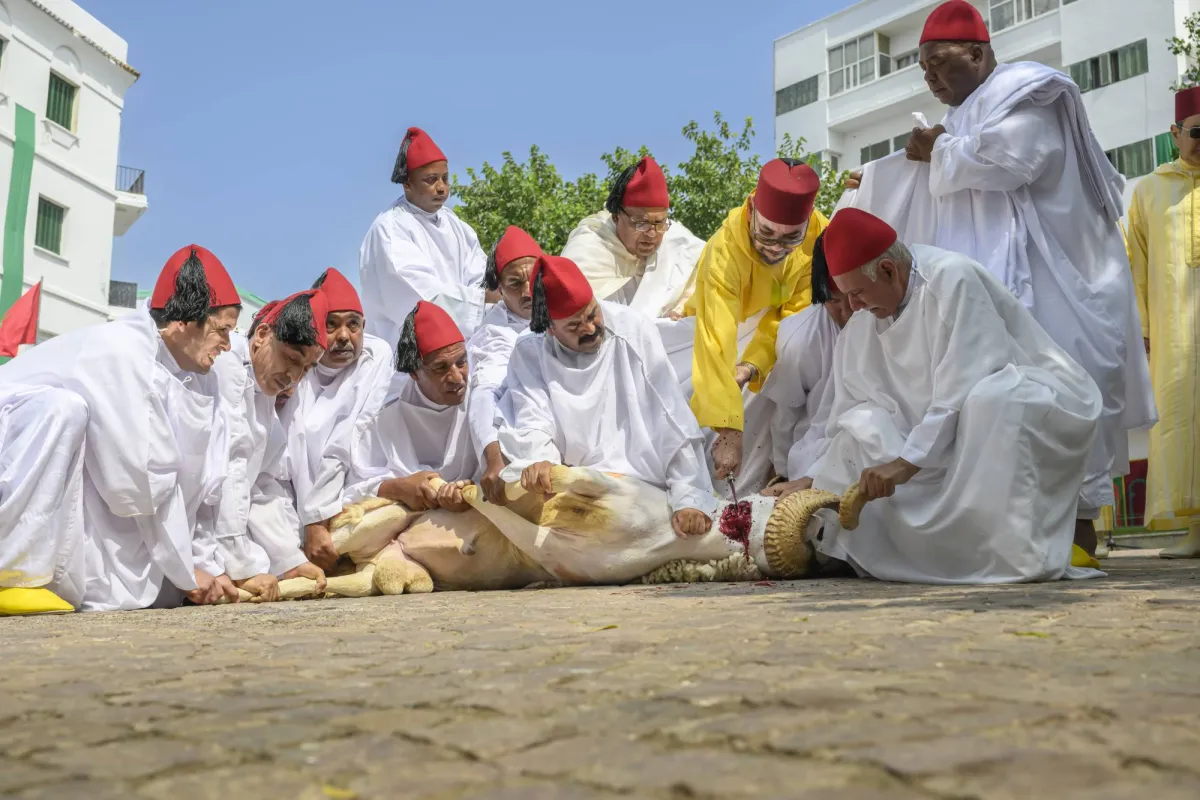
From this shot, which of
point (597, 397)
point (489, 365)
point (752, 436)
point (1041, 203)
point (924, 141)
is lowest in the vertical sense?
point (752, 436)

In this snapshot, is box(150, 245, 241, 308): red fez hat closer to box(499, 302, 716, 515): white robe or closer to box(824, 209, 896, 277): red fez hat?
box(499, 302, 716, 515): white robe

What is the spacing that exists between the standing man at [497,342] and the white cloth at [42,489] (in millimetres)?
1797

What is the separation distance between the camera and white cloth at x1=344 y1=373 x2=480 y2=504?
21.3ft

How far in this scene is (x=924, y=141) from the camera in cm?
618

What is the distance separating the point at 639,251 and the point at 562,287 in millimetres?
1748

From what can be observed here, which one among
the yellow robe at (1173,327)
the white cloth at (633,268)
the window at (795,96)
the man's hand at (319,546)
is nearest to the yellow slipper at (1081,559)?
the yellow robe at (1173,327)

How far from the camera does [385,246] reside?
7.86 metres

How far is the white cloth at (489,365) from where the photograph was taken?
20.1 ft

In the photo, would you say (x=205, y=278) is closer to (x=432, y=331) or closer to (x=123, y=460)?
(x=123, y=460)

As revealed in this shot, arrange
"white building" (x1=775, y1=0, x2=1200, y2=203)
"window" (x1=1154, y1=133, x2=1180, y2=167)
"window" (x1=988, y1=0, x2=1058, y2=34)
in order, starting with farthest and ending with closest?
"window" (x1=988, y1=0, x2=1058, y2=34) < "white building" (x1=775, y1=0, x2=1200, y2=203) < "window" (x1=1154, y1=133, x2=1180, y2=167)

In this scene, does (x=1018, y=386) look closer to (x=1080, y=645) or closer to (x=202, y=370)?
(x=1080, y=645)

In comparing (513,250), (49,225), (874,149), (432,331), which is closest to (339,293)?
(432,331)

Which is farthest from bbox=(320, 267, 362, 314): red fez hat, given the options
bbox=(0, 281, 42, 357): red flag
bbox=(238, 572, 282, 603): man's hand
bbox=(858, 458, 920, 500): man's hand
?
bbox=(0, 281, 42, 357): red flag

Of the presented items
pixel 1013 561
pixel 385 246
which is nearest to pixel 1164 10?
pixel 385 246
